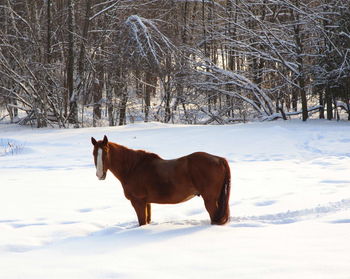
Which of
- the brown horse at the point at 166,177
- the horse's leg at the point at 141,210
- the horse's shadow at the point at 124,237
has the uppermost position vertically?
the brown horse at the point at 166,177

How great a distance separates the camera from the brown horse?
194 inches

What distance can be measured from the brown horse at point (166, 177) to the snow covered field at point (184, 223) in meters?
0.25

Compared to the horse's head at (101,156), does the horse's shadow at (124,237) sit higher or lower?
lower

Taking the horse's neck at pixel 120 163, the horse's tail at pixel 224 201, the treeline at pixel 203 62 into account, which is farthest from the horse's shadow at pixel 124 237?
the treeline at pixel 203 62

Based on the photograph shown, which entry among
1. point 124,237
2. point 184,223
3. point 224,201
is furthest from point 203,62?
point 124,237

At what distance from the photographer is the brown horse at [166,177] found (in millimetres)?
4938

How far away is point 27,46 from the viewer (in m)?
21.1

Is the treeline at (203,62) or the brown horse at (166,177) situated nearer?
the brown horse at (166,177)

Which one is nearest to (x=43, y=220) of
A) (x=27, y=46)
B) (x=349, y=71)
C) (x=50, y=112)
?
(x=349, y=71)

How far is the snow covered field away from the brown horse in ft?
0.83

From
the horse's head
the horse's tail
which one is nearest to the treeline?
the horse's tail

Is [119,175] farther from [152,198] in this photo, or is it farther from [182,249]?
[182,249]

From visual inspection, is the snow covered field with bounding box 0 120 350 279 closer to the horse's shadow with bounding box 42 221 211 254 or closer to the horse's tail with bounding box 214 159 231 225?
the horse's shadow with bounding box 42 221 211 254

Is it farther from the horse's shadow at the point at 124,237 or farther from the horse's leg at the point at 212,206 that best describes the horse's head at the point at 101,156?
the horse's leg at the point at 212,206
